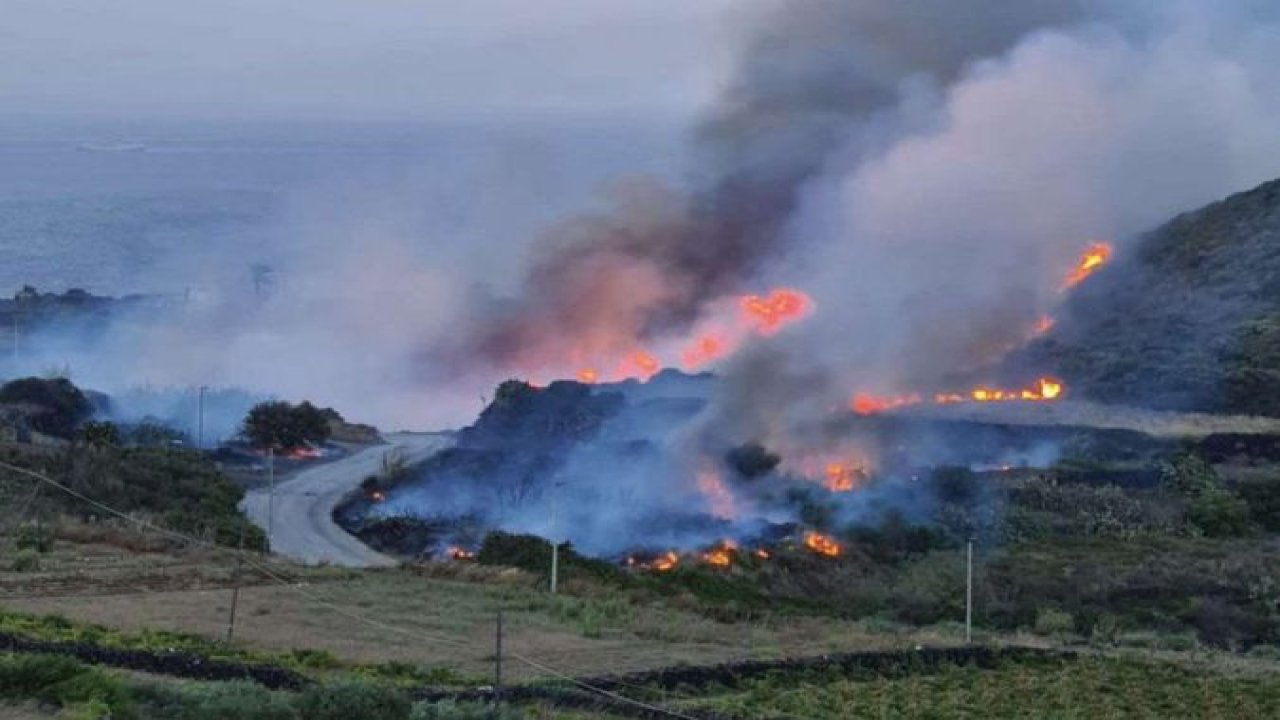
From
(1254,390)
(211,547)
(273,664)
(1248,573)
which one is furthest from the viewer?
(1254,390)

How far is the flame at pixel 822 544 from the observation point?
139 feet

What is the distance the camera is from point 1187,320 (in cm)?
6881

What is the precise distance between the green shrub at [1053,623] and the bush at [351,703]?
70.6ft

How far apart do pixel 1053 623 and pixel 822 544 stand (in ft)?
31.5

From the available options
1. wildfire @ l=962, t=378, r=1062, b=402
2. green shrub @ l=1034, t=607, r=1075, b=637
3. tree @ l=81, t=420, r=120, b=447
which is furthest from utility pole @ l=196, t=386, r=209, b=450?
green shrub @ l=1034, t=607, r=1075, b=637

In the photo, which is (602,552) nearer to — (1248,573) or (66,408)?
(1248,573)

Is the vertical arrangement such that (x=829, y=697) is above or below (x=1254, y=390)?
below

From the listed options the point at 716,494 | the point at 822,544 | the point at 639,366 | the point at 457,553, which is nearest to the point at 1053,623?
the point at 822,544

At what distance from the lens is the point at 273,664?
22750 millimetres

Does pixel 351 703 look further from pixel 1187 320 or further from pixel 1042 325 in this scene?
pixel 1187 320

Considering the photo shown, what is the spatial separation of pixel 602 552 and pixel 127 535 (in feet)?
40.6

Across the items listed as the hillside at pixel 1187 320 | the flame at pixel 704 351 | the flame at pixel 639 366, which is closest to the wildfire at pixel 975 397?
the hillside at pixel 1187 320

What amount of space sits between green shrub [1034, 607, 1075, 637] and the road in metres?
15.1

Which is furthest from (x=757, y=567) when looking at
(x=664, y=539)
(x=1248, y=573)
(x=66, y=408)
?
(x=66, y=408)
